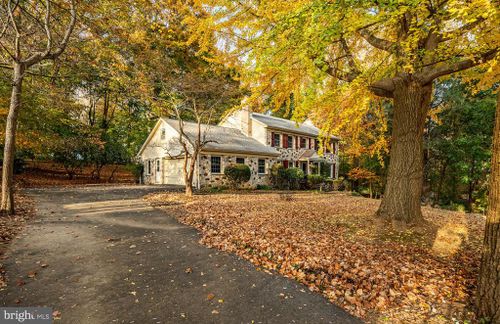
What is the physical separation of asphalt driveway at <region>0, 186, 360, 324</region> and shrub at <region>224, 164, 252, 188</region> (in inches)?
482

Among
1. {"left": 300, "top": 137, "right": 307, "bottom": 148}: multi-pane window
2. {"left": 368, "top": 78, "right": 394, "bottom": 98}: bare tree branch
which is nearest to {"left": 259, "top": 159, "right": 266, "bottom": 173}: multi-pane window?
{"left": 300, "top": 137, "right": 307, "bottom": 148}: multi-pane window

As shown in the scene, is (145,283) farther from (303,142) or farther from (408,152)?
(303,142)

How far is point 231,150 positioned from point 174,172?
5.43m

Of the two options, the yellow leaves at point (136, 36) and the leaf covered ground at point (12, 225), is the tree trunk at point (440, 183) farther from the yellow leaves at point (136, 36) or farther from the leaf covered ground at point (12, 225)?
the leaf covered ground at point (12, 225)

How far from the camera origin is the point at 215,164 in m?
Answer: 19.7

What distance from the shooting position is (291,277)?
14.8 feet

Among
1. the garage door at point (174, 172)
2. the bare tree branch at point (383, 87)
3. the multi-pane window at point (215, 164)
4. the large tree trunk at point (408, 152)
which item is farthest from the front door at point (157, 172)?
the large tree trunk at point (408, 152)

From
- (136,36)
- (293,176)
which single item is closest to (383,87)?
(136,36)

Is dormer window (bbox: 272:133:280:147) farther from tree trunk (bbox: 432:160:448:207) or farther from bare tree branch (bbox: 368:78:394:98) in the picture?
bare tree branch (bbox: 368:78:394:98)

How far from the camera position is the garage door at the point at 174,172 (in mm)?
20609

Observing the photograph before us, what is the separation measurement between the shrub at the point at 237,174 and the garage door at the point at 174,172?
3.96 m

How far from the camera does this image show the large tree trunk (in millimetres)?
6879
